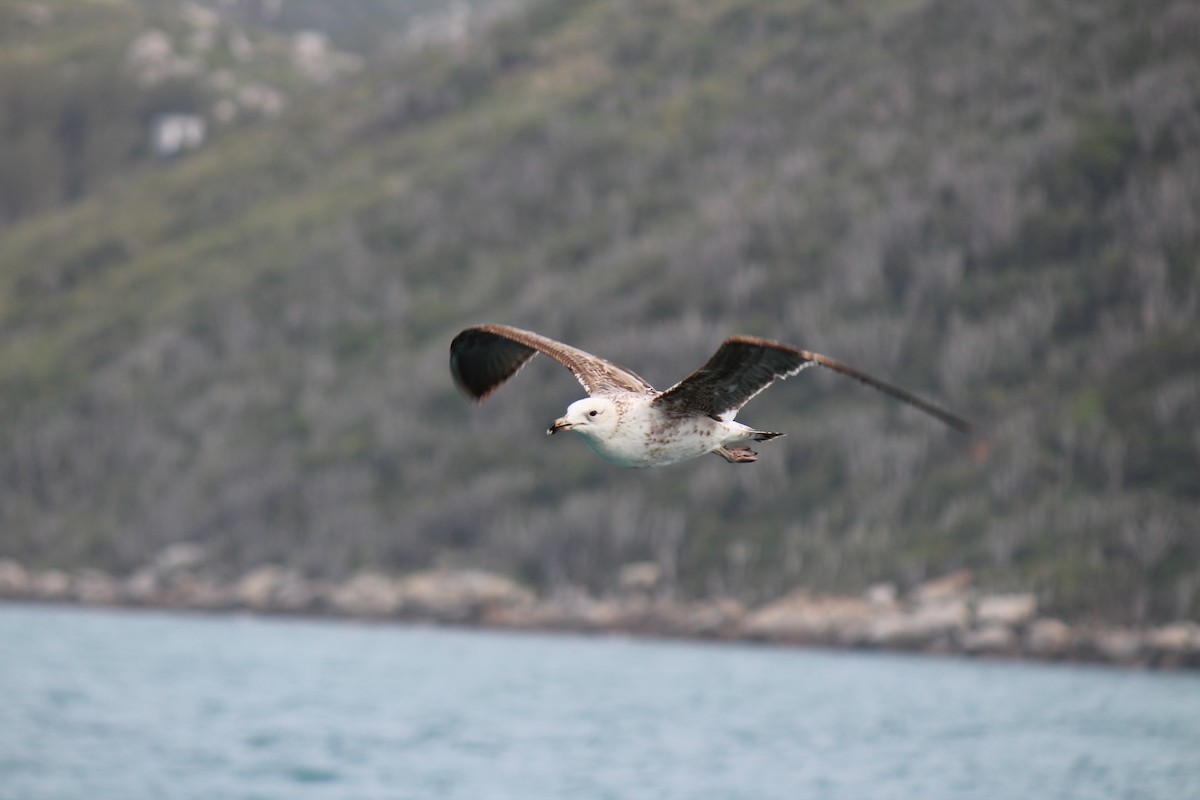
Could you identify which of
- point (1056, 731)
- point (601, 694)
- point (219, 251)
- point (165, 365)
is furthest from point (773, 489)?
point (219, 251)

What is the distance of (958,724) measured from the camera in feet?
162

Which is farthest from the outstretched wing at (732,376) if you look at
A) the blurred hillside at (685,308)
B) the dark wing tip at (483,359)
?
the blurred hillside at (685,308)

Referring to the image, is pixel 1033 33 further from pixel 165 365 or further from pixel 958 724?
pixel 958 724

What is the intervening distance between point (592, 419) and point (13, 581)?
340 ft

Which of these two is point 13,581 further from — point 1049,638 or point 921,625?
point 1049,638

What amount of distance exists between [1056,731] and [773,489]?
47.3 metres

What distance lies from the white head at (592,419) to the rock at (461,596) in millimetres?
77465

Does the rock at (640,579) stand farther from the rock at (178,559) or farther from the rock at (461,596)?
the rock at (178,559)

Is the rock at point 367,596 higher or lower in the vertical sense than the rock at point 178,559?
lower

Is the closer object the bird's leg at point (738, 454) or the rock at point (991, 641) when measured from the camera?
the bird's leg at point (738, 454)

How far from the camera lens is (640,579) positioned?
90.6m

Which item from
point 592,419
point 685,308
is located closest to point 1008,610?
point 685,308

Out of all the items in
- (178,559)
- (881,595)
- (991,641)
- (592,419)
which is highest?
(178,559)

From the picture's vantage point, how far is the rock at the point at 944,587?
254 feet
